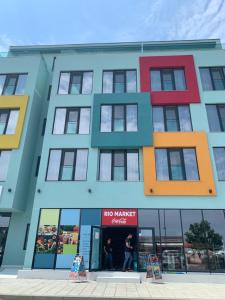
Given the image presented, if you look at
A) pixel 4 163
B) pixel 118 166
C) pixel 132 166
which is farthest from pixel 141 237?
pixel 4 163

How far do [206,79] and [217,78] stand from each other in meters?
0.88

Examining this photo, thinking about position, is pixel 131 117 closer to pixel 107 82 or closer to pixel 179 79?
pixel 107 82

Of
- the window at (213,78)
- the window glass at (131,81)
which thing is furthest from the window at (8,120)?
the window at (213,78)

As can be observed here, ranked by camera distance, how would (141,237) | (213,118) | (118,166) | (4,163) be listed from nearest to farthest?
(141,237) < (118,166) < (4,163) < (213,118)

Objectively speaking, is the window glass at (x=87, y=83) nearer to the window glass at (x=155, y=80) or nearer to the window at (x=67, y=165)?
the window glass at (x=155, y=80)

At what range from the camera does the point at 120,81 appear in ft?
64.4

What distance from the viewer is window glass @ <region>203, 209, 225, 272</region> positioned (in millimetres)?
13680

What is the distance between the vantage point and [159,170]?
53.1 ft

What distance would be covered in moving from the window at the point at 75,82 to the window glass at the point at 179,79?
22.6 ft

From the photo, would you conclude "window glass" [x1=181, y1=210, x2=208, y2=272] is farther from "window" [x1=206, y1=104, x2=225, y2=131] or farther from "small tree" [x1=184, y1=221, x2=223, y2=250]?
"window" [x1=206, y1=104, x2=225, y2=131]

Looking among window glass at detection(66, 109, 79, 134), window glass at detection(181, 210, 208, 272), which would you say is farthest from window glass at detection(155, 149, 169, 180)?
window glass at detection(66, 109, 79, 134)

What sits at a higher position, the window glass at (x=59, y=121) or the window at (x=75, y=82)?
the window at (x=75, y=82)

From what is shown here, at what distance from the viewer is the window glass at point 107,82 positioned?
63.3 feet

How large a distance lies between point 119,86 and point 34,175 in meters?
9.67
